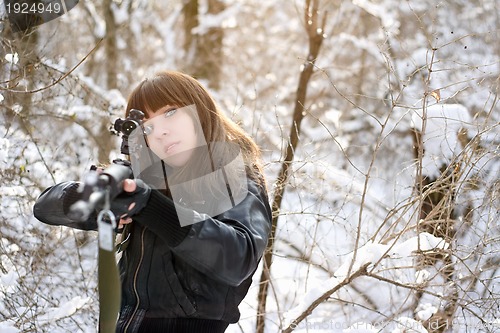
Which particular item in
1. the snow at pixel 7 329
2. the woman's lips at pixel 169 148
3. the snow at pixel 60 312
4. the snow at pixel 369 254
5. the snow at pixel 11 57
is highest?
the snow at pixel 11 57

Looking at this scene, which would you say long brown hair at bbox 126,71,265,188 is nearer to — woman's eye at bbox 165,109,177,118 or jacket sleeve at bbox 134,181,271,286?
woman's eye at bbox 165,109,177,118

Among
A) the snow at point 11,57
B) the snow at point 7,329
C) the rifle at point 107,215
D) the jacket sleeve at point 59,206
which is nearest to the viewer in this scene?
the rifle at point 107,215

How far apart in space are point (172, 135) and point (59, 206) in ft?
1.30

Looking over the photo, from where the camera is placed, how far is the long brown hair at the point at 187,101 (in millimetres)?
2100

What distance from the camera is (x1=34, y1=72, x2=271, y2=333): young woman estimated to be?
1.69m

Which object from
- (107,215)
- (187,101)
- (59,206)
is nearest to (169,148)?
(187,101)

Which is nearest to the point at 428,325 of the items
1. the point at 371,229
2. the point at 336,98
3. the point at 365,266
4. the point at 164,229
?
the point at 365,266

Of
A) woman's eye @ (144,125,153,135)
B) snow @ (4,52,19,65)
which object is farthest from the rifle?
snow @ (4,52,19,65)

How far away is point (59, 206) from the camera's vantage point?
1.96 meters

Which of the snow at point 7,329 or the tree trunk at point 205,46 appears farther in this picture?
the tree trunk at point 205,46

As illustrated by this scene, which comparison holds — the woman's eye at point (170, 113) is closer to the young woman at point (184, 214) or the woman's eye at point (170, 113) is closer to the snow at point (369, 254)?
the young woman at point (184, 214)

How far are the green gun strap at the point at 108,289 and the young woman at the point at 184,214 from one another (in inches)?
4.6

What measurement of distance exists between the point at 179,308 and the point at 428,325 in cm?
158

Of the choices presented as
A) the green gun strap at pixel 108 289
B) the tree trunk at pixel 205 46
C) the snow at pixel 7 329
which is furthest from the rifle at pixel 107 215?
the tree trunk at pixel 205 46
